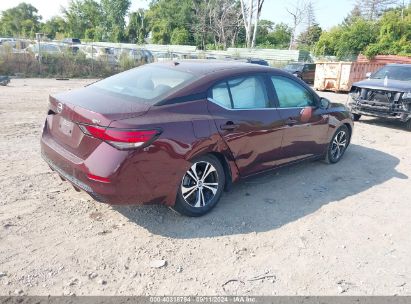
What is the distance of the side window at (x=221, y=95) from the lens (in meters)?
3.95

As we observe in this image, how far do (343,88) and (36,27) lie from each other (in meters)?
69.4

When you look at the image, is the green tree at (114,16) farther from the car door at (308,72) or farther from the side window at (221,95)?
the side window at (221,95)

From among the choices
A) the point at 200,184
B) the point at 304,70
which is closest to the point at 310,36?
the point at 304,70

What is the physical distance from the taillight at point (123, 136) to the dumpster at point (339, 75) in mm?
16883

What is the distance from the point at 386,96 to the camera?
9094 mm

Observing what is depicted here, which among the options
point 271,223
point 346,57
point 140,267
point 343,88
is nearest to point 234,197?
point 271,223

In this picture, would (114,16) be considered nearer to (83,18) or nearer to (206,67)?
(83,18)

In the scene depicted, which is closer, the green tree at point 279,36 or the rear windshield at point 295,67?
the rear windshield at point 295,67

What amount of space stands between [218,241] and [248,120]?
1.45 m

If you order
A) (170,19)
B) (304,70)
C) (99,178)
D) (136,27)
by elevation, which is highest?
(170,19)

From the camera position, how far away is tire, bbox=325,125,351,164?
5.96 meters

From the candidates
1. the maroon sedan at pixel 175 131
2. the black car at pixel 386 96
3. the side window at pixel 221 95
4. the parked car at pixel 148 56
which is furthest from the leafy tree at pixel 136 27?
the side window at pixel 221 95

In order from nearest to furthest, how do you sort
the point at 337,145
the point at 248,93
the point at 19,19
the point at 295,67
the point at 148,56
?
the point at 248,93 → the point at 337,145 → the point at 295,67 → the point at 148,56 → the point at 19,19

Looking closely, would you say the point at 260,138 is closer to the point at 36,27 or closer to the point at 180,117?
the point at 180,117
